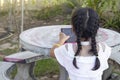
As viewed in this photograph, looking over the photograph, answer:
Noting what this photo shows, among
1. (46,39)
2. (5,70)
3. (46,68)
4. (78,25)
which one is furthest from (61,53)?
(46,68)

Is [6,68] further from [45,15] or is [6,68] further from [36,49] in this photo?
[45,15]

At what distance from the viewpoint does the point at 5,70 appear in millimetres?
4359

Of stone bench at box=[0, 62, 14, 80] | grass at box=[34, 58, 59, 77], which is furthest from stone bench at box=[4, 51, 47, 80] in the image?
grass at box=[34, 58, 59, 77]

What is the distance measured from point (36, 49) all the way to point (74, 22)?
108cm

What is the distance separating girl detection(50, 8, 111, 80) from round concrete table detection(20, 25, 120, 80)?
82 cm

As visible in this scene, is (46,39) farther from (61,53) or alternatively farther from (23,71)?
(61,53)

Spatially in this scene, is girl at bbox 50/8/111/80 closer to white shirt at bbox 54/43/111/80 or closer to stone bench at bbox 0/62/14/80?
white shirt at bbox 54/43/111/80

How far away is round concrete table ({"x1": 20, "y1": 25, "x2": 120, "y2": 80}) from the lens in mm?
3725

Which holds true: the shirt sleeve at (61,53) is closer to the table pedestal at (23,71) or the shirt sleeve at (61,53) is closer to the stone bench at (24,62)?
the stone bench at (24,62)

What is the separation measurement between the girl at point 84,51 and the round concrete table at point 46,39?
2.68ft

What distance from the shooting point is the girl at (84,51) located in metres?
2.69

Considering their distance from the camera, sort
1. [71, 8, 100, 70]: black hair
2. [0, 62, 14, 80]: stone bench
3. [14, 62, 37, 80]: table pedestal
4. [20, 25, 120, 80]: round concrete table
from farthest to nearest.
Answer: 1. [14, 62, 37, 80]: table pedestal
2. [0, 62, 14, 80]: stone bench
3. [20, 25, 120, 80]: round concrete table
4. [71, 8, 100, 70]: black hair

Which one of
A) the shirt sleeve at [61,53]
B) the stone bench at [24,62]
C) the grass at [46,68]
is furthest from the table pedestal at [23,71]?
the shirt sleeve at [61,53]

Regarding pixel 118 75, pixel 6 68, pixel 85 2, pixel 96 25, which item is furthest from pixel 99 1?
pixel 96 25
